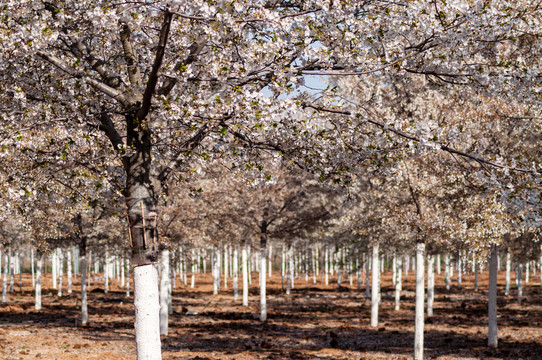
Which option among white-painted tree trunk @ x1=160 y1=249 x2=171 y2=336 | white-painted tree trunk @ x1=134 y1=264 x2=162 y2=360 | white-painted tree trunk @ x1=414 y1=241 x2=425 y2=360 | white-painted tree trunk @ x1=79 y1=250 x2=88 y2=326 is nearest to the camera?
white-painted tree trunk @ x1=134 y1=264 x2=162 y2=360

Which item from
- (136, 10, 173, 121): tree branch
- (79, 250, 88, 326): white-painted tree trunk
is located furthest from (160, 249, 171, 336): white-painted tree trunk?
(136, 10, 173, 121): tree branch

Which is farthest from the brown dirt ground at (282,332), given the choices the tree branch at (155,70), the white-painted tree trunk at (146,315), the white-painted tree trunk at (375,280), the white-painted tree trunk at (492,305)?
the tree branch at (155,70)

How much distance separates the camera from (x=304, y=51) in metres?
6.13

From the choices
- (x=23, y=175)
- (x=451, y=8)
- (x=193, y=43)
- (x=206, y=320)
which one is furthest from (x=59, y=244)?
(x=451, y=8)

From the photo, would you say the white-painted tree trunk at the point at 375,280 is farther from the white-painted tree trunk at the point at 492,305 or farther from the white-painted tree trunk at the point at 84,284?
the white-painted tree trunk at the point at 84,284

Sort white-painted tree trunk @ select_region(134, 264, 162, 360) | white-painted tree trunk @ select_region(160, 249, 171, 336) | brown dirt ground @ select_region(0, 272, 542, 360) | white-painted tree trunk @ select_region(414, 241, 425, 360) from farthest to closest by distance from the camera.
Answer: white-painted tree trunk @ select_region(160, 249, 171, 336) < brown dirt ground @ select_region(0, 272, 542, 360) < white-painted tree trunk @ select_region(414, 241, 425, 360) < white-painted tree trunk @ select_region(134, 264, 162, 360)

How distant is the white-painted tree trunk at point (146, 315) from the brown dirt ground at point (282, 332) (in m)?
9.90

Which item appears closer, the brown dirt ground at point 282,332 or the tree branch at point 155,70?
the tree branch at point 155,70

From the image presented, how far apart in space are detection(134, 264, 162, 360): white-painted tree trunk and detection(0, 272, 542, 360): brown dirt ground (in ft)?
32.5

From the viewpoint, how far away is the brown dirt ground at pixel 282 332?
17.3 m

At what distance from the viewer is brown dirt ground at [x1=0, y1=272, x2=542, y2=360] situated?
56.9 ft

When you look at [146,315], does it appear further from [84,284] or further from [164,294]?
[84,284]

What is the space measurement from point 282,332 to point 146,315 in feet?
58.1

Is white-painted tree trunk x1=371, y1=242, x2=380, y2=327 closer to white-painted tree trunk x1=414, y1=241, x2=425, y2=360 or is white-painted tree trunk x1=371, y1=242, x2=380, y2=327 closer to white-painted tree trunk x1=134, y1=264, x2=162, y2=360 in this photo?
white-painted tree trunk x1=414, y1=241, x2=425, y2=360
